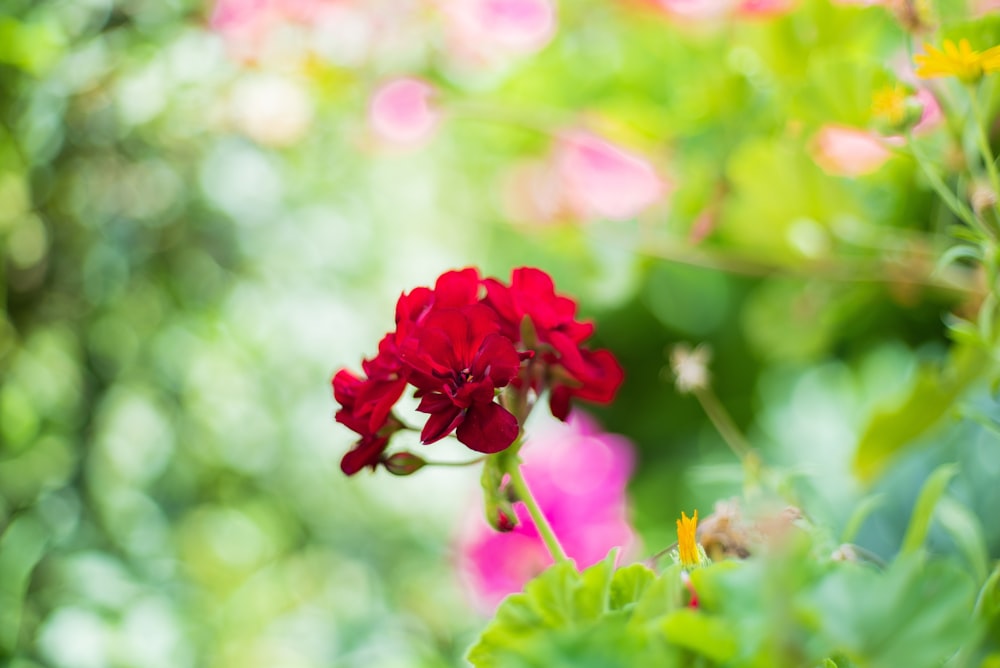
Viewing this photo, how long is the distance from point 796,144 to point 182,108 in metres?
0.44

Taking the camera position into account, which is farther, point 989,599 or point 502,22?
point 502,22

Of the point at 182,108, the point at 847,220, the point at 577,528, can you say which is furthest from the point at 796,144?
the point at 182,108

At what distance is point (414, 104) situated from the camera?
0.75m

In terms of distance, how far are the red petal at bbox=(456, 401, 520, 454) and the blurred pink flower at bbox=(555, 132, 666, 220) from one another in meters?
0.43

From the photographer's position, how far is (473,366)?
26cm

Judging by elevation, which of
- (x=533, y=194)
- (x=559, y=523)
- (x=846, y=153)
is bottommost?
(x=559, y=523)

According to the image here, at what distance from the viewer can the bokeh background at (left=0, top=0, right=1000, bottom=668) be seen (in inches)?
21.8

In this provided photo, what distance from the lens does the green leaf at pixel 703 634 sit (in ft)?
0.64

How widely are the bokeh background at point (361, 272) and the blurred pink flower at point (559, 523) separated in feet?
0.20

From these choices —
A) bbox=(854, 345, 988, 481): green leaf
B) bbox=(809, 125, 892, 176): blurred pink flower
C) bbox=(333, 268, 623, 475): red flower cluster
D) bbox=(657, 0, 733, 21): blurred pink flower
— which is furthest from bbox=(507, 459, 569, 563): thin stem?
bbox=(657, 0, 733, 21): blurred pink flower

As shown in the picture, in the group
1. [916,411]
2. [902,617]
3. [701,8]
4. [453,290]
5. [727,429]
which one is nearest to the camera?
[902,617]

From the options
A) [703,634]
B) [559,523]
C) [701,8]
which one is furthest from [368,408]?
[701,8]

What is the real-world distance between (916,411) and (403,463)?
0.90ft

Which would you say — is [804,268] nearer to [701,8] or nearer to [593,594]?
[701,8]
